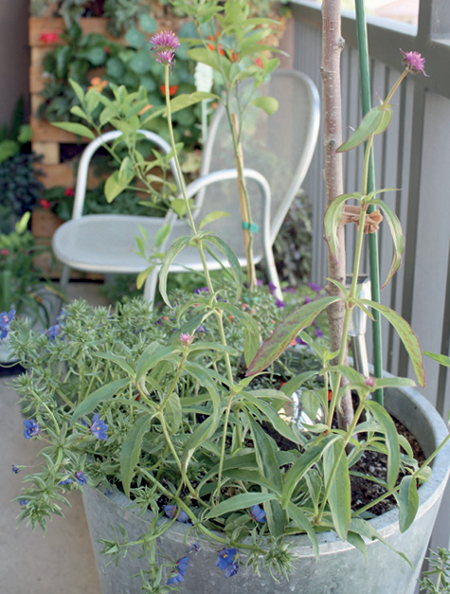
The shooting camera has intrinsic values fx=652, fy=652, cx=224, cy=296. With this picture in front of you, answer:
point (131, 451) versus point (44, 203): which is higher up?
point (44, 203)

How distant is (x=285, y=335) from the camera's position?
2.23ft

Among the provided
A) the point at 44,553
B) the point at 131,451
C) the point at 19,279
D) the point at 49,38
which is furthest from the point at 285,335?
the point at 49,38

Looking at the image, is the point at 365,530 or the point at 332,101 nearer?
the point at 365,530

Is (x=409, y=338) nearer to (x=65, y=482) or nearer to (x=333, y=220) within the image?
(x=333, y=220)

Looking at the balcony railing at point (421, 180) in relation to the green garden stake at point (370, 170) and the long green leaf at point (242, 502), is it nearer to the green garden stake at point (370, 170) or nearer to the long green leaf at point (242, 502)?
the green garden stake at point (370, 170)

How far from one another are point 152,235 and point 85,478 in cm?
160

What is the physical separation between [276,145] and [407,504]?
1.69m

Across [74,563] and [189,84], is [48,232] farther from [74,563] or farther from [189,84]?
→ [74,563]

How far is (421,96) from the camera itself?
1175 millimetres

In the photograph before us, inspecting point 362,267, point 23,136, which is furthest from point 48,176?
point 362,267

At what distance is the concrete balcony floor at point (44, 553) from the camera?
1408 millimetres

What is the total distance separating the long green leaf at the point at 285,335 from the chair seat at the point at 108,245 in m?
1.21

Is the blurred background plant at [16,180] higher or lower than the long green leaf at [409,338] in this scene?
higher

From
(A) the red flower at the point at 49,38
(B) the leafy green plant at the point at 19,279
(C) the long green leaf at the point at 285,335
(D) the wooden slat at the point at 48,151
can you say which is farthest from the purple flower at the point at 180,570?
(A) the red flower at the point at 49,38
